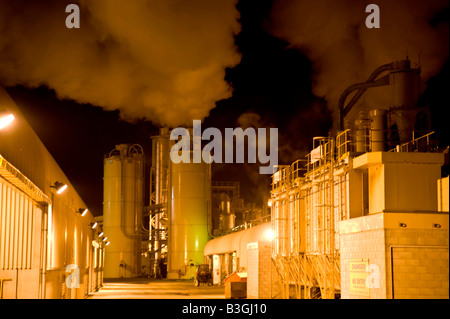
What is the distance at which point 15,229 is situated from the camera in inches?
623

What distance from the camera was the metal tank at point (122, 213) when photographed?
191ft

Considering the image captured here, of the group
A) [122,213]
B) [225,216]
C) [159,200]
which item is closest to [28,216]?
[225,216]

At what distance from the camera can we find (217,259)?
4703 centimetres

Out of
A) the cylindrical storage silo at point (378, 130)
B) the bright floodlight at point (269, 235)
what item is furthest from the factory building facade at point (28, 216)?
the bright floodlight at point (269, 235)

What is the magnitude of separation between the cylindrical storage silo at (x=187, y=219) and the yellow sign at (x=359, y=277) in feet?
118

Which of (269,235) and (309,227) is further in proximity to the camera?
(269,235)

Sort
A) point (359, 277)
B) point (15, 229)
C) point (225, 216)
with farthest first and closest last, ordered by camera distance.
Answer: point (225, 216), point (359, 277), point (15, 229)

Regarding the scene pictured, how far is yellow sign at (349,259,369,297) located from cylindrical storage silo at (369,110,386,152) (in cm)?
473

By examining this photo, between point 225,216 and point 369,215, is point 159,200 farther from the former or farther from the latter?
point 369,215

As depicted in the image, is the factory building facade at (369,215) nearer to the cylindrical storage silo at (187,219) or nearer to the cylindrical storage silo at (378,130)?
the cylindrical storage silo at (378,130)

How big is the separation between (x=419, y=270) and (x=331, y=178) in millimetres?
5729

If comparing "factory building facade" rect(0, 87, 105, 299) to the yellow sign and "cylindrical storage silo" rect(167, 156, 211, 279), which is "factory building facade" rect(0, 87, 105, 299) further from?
"cylindrical storage silo" rect(167, 156, 211, 279)

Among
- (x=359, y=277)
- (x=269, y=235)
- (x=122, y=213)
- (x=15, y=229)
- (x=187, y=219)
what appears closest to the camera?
(x=15, y=229)

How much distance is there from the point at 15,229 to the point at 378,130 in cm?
1192
